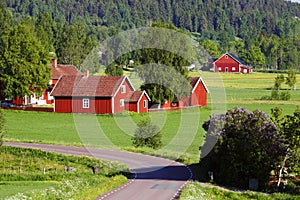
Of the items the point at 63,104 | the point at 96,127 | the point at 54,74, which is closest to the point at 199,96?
the point at 63,104

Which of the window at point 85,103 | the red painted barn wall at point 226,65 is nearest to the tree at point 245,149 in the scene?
the window at point 85,103

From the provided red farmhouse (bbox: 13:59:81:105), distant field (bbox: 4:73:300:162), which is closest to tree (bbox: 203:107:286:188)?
distant field (bbox: 4:73:300:162)

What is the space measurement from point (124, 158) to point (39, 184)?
10.4 metres

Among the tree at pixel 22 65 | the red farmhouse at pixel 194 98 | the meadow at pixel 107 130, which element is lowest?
the meadow at pixel 107 130

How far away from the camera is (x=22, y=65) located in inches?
2667

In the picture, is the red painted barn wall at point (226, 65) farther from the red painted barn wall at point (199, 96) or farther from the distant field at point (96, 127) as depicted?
the red painted barn wall at point (199, 96)

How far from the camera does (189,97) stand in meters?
72.1

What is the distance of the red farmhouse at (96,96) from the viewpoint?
63062 millimetres

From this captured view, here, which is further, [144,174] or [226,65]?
[226,65]

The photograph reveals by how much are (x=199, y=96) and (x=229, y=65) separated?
78.5m

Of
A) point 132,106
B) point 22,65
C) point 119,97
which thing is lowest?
point 132,106

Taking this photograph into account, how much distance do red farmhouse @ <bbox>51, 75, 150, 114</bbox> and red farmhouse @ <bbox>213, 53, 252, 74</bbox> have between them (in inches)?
3315

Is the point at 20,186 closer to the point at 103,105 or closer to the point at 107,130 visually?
the point at 107,130

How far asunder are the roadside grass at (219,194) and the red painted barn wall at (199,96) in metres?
44.1
